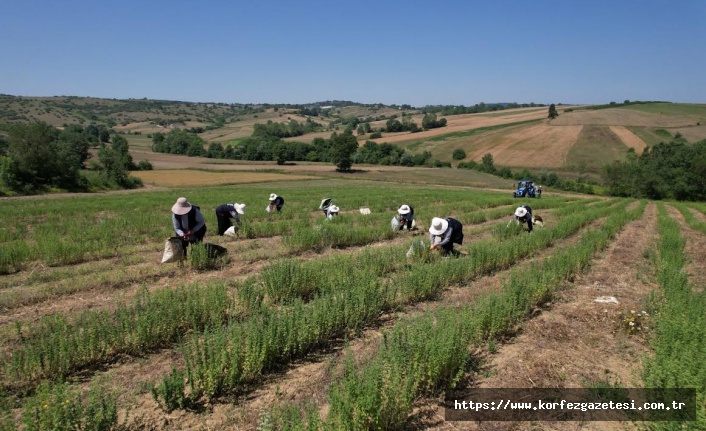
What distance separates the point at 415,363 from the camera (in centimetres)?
405

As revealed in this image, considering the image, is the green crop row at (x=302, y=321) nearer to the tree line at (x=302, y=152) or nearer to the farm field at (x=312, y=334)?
the farm field at (x=312, y=334)

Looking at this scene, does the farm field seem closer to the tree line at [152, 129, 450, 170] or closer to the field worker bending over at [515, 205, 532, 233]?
the field worker bending over at [515, 205, 532, 233]

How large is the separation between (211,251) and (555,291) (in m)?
7.36

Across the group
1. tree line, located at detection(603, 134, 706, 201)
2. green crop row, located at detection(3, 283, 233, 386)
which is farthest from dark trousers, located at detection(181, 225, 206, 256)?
tree line, located at detection(603, 134, 706, 201)

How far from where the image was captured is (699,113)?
9319cm

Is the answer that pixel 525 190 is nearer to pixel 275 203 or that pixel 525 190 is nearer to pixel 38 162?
pixel 275 203

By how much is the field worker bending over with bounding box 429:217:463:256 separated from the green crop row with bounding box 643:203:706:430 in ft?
13.2

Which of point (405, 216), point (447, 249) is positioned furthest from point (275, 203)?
point (447, 249)

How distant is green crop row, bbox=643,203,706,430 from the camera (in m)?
3.75

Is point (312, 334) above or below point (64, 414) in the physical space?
below

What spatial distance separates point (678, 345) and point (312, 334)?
169 inches

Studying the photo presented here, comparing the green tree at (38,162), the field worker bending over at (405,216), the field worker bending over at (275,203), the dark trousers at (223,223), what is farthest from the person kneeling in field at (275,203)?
the green tree at (38,162)

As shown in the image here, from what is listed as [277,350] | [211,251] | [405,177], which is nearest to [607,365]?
[277,350]

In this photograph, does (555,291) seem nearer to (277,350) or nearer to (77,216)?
(277,350)
